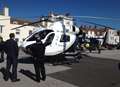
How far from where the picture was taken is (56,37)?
56.1ft

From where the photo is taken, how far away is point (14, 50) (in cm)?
1029

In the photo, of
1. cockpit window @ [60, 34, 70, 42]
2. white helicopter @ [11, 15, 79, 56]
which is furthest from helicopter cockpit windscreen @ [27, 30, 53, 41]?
cockpit window @ [60, 34, 70, 42]

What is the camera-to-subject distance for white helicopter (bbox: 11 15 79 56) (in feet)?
54.5

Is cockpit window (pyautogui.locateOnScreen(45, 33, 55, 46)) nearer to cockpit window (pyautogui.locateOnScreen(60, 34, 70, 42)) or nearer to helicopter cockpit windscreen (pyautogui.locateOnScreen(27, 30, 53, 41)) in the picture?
helicopter cockpit windscreen (pyautogui.locateOnScreen(27, 30, 53, 41))

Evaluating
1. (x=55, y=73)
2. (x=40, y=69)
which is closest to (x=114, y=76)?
(x=55, y=73)

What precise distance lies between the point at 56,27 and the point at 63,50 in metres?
1.73

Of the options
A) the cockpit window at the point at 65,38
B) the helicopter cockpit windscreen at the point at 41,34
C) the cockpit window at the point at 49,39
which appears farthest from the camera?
the cockpit window at the point at 65,38

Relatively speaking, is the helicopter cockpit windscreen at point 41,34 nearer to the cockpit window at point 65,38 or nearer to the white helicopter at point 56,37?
the white helicopter at point 56,37

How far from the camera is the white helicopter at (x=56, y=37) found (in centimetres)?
1662

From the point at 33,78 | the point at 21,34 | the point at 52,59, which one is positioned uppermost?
the point at 33,78

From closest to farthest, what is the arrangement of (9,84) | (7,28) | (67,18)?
(9,84), (67,18), (7,28)

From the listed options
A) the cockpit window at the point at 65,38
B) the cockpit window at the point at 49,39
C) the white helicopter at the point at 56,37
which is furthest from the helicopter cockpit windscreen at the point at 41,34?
the cockpit window at the point at 65,38

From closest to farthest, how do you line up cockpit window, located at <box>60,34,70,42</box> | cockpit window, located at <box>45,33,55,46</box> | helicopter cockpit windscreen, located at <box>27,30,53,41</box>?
helicopter cockpit windscreen, located at <box>27,30,53,41</box>, cockpit window, located at <box>45,33,55,46</box>, cockpit window, located at <box>60,34,70,42</box>

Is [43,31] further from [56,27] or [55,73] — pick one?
[55,73]
